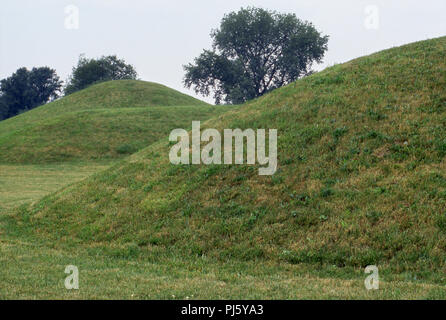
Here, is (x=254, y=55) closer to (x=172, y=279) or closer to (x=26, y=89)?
(x=26, y=89)

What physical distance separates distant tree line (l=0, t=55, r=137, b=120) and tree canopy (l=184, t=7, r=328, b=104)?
89.7ft

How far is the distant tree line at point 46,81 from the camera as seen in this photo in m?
94.8

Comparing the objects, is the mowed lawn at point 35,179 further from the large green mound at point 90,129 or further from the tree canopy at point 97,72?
the tree canopy at point 97,72

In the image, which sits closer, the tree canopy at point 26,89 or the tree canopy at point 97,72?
the tree canopy at point 97,72

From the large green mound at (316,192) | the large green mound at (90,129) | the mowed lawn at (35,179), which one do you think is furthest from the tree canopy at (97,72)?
the large green mound at (316,192)

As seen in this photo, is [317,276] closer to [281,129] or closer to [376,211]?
[376,211]

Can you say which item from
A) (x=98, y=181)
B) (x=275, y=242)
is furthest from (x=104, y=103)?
(x=275, y=242)

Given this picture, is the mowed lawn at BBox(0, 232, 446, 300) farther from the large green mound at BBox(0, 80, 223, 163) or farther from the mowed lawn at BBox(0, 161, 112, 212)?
the large green mound at BBox(0, 80, 223, 163)

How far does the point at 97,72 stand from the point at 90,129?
56144 mm

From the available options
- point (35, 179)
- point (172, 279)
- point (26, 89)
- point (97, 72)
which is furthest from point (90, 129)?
point (26, 89)

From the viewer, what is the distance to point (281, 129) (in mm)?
15359

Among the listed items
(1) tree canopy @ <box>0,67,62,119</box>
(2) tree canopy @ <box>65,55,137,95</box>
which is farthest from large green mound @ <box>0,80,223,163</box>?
(1) tree canopy @ <box>0,67,62,119</box>

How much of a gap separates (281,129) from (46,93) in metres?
117

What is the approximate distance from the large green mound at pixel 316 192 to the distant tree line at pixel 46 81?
82322 mm
